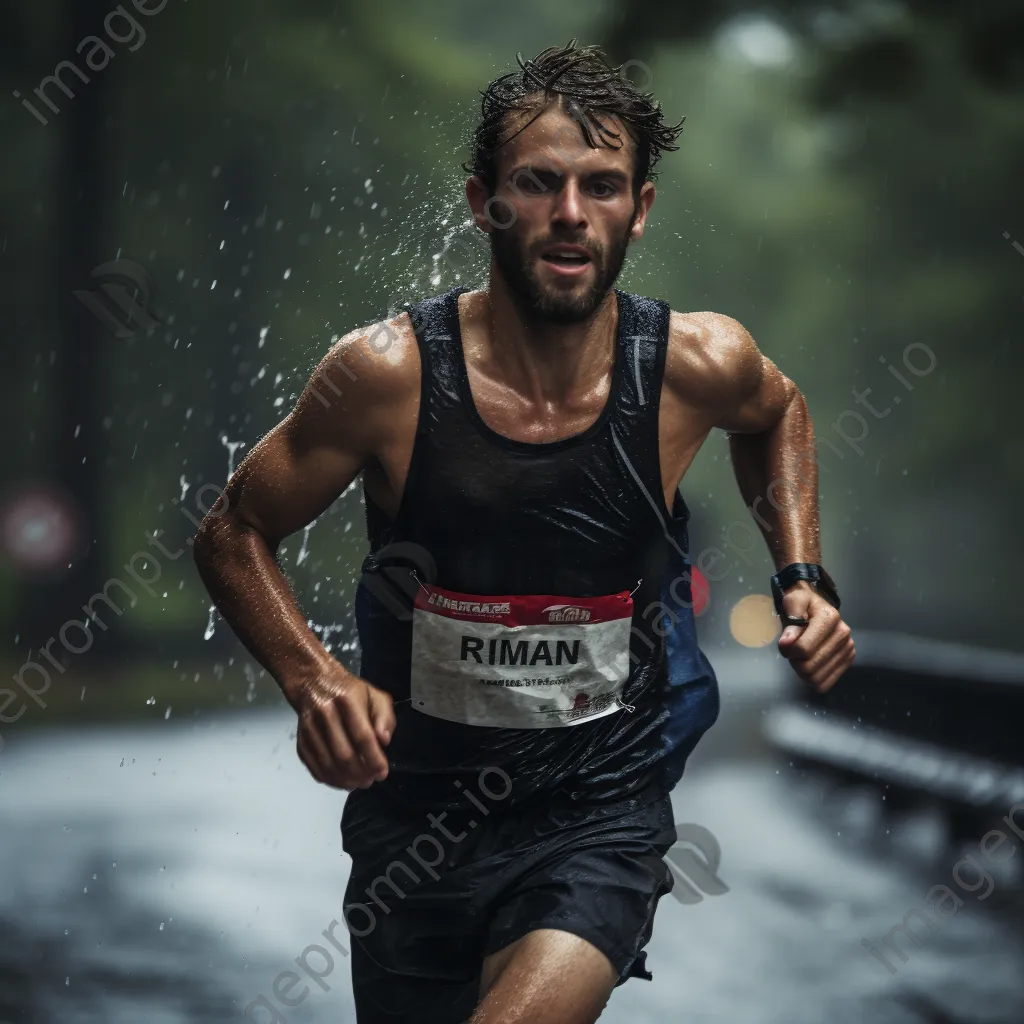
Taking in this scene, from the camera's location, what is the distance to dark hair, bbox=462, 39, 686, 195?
2.57 meters

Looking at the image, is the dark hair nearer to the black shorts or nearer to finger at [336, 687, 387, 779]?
finger at [336, 687, 387, 779]

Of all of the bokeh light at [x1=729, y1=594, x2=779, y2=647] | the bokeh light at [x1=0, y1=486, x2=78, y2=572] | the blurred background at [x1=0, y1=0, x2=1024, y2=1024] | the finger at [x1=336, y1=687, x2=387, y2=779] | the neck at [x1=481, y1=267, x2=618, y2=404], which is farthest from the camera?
the bokeh light at [x1=729, y1=594, x2=779, y2=647]

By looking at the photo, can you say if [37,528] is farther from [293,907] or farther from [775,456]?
[775,456]

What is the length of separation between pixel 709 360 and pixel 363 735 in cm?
96

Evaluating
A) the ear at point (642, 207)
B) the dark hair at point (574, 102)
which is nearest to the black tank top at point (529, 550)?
the ear at point (642, 207)

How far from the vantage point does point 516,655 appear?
258 cm

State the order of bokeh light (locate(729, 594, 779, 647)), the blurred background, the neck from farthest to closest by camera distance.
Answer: bokeh light (locate(729, 594, 779, 647)) → the blurred background → the neck

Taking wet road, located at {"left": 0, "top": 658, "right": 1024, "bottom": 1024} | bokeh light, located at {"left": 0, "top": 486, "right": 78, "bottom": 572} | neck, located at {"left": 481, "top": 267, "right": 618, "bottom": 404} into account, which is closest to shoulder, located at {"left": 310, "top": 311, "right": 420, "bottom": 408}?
neck, located at {"left": 481, "top": 267, "right": 618, "bottom": 404}

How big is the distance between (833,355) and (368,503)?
463 inches

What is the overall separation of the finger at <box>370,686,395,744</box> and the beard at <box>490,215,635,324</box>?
70cm

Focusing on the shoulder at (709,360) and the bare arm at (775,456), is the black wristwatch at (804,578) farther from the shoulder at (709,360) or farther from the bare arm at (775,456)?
the shoulder at (709,360)

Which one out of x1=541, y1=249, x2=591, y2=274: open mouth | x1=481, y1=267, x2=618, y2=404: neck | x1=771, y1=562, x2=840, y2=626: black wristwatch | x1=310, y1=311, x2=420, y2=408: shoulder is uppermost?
x1=541, y1=249, x2=591, y2=274: open mouth

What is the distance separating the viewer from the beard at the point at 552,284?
254 cm

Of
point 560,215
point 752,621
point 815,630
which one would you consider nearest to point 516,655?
point 815,630
